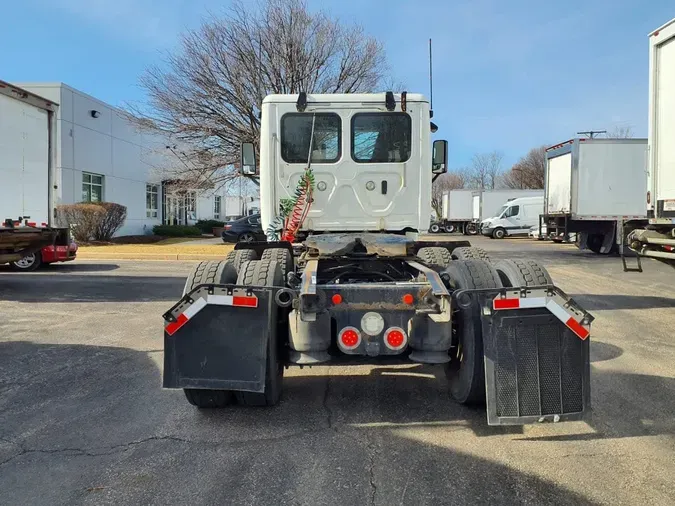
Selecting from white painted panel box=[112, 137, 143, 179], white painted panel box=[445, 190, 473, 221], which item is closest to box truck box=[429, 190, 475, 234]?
white painted panel box=[445, 190, 473, 221]

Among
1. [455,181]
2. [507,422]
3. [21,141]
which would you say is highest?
[455,181]

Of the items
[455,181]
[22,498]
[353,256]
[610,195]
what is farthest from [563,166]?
[455,181]

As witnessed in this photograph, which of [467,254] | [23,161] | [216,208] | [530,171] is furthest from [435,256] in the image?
[530,171]

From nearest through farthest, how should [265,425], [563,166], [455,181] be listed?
1. [265,425]
2. [563,166]
3. [455,181]

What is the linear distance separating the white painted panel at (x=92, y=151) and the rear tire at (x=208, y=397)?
2129 cm

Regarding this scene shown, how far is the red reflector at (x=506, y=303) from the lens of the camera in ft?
11.0

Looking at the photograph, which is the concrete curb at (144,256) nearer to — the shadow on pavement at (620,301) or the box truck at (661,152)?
the shadow on pavement at (620,301)

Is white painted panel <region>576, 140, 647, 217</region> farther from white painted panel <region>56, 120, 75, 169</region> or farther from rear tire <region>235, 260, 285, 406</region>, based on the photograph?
white painted panel <region>56, 120, 75, 169</region>

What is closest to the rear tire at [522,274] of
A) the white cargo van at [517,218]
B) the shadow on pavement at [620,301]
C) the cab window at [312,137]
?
the cab window at [312,137]

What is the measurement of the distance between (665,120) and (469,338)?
20.0 feet

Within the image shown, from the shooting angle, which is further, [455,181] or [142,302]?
[455,181]

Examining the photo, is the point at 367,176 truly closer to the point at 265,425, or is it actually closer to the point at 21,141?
the point at 265,425

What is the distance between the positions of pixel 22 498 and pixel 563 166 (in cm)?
1867

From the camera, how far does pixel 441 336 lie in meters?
3.58
